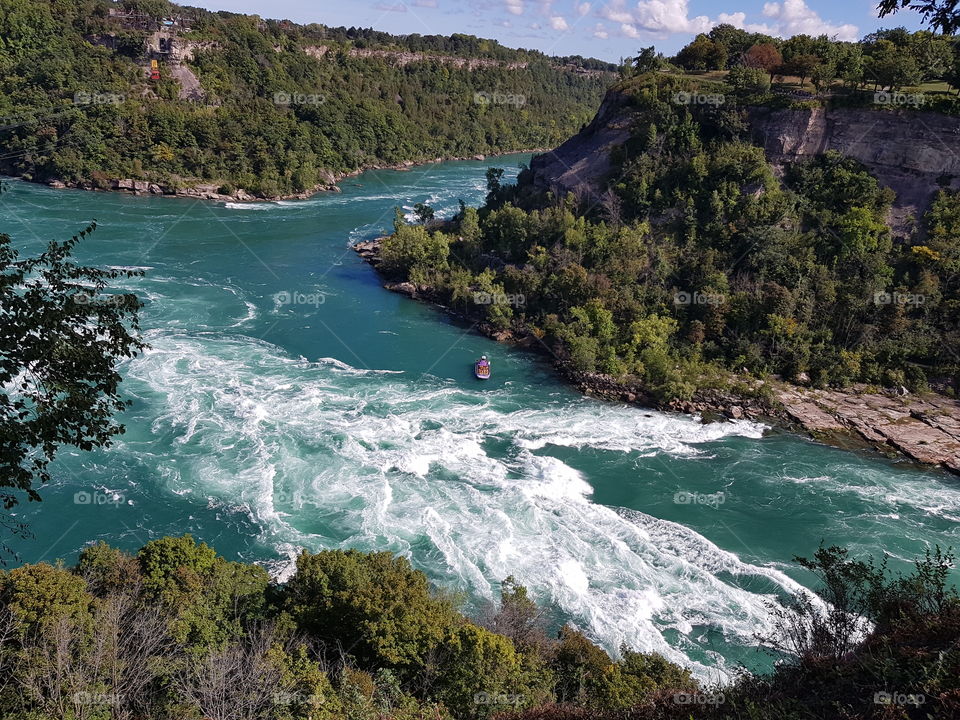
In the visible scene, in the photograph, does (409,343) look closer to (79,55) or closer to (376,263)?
(376,263)

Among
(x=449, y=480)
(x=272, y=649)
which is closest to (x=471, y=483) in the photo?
(x=449, y=480)

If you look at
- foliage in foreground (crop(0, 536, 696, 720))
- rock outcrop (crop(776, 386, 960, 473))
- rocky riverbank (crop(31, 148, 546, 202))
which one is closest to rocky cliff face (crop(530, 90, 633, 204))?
rock outcrop (crop(776, 386, 960, 473))

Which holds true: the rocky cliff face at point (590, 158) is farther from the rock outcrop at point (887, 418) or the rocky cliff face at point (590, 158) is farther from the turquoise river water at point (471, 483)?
the rock outcrop at point (887, 418)

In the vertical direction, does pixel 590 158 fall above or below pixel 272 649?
above

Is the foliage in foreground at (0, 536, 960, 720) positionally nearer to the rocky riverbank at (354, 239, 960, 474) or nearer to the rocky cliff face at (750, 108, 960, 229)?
the rocky riverbank at (354, 239, 960, 474)

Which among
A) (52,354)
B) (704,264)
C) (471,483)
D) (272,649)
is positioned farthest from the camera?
(704,264)

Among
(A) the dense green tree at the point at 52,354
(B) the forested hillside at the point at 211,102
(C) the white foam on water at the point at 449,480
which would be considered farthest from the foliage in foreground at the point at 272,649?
(B) the forested hillside at the point at 211,102

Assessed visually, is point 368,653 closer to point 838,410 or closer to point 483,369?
point 483,369

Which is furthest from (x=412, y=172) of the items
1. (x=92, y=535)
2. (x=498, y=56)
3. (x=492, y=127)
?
(x=92, y=535)
